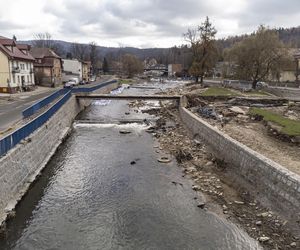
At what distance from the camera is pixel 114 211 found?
1608 centimetres

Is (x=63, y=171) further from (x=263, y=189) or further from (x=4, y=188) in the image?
(x=263, y=189)

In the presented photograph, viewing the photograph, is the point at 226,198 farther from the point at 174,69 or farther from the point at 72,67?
the point at 174,69

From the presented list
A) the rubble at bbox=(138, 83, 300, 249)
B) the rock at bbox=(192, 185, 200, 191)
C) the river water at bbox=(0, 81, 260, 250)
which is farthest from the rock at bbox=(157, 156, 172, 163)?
the rock at bbox=(192, 185, 200, 191)

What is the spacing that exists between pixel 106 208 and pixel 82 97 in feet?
103

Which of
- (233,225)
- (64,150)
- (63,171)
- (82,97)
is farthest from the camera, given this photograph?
(82,97)

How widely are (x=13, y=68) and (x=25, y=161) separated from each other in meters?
36.0

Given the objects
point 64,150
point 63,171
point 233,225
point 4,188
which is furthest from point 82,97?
point 233,225

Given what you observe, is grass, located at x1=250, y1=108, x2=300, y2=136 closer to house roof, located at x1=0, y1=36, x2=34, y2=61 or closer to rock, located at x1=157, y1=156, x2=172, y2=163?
rock, located at x1=157, y1=156, x2=172, y2=163

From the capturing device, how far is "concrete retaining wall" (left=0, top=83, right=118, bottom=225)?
50.9 ft

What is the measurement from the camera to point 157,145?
2875 cm

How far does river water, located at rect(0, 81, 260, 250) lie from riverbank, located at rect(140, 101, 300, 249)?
0.59 m

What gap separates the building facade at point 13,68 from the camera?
49500 millimetres

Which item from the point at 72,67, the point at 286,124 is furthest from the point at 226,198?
the point at 72,67

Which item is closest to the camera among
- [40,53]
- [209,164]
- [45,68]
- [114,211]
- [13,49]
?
[114,211]
